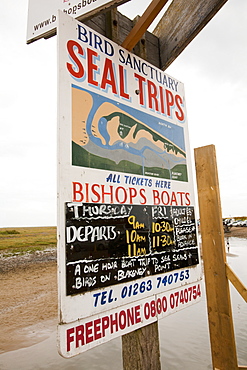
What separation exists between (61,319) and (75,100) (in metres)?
1.29

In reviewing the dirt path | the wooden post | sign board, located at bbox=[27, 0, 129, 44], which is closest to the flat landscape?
the dirt path

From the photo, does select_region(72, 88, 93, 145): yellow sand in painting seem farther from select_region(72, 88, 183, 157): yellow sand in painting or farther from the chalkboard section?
the chalkboard section

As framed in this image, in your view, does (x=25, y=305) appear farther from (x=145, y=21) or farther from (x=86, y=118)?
(x=145, y=21)

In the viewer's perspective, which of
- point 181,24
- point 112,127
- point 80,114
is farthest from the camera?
point 181,24

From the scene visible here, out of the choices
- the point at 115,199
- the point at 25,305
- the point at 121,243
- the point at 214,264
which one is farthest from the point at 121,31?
the point at 25,305

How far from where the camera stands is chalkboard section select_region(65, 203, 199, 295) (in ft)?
4.97

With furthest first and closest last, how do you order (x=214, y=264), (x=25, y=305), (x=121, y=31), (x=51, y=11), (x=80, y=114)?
(x=25, y=305), (x=214, y=264), (x=121, y=31), (x=51, y=11), (x=80, y=114)

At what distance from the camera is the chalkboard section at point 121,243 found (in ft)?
4.97

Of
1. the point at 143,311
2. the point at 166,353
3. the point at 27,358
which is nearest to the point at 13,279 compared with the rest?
the point at 27,358

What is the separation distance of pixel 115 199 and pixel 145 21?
53.0 inches

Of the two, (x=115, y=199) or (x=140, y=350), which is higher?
(x=115, y=199)

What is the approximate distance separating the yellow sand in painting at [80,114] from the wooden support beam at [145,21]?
0.70m

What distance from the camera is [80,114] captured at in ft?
5.51

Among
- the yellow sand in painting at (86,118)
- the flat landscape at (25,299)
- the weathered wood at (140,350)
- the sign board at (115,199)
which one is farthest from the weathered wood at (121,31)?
the flat landscape at (25,299)
